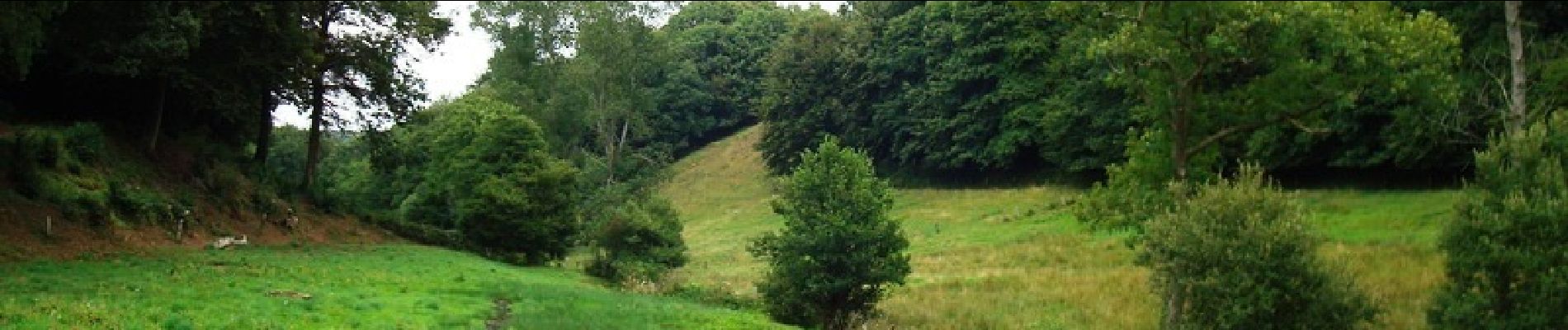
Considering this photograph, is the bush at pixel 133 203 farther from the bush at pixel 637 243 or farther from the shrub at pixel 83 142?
the bush at pixel 637 243

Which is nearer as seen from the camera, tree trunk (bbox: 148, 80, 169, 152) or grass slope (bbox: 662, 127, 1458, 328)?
grass slope (bbox: 662, 127, 1458, 328)

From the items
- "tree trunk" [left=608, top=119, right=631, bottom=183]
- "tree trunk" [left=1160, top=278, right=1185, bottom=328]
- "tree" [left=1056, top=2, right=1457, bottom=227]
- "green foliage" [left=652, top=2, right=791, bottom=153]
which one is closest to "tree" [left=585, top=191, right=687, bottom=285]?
"tree" [left=1056, top=2, right=1457, bottom=227]

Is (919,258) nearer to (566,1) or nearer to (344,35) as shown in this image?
(344,35)

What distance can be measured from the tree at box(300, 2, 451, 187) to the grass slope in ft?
51.0

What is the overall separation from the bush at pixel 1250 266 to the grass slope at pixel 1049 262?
5.56 ft

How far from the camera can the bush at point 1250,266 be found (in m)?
22.2

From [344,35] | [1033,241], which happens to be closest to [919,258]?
[1033,241]

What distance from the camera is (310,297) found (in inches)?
901

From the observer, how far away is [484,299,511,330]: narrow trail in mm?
23231

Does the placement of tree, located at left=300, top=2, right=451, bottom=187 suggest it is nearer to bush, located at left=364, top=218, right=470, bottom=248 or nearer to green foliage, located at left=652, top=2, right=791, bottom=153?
bush, located at left=364, top=218, right=470, bottom=248

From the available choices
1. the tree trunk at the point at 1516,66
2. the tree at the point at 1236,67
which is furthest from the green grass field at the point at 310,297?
the tree trunk at the point at 1516,66

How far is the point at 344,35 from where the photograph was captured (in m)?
45.5

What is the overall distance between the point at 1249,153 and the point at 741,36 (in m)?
82.9

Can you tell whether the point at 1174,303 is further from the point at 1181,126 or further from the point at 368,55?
the point at 368,55
